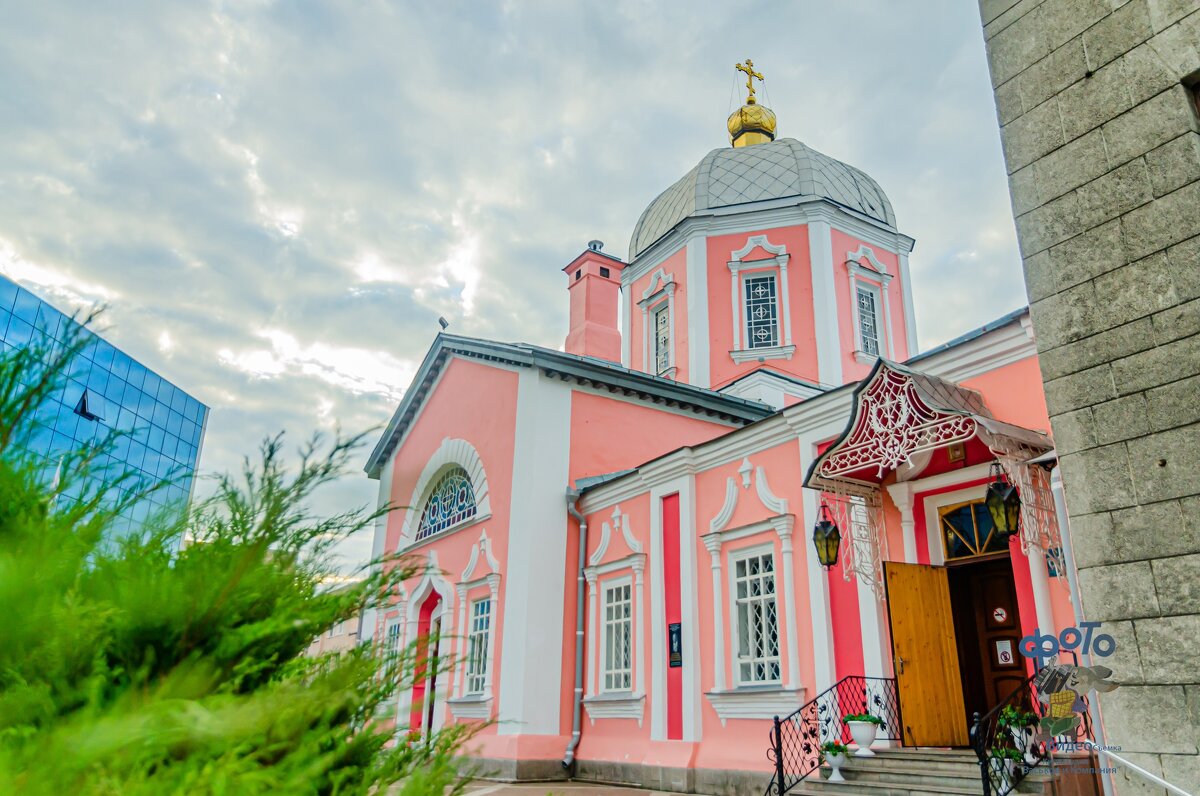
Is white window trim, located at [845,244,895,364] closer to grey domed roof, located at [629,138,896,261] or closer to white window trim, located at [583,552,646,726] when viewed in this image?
grey domed roof, located at [629,138,896,261]

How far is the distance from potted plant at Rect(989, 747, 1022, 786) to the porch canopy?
1550 millimetres

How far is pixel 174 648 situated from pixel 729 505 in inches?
336

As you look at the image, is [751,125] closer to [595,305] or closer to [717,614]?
[595,305]

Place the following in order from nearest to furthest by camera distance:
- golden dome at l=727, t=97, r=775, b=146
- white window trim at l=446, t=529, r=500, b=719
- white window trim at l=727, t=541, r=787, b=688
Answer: white window trim at l=727, t=541, r=787, b=688 < white window trim at l=446, t=529, r=500, b=719 < golden dome at l=727, t=97, r=775, b=146

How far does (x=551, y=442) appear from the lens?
1299 centimetres

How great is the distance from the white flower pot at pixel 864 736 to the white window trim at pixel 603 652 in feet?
12.3

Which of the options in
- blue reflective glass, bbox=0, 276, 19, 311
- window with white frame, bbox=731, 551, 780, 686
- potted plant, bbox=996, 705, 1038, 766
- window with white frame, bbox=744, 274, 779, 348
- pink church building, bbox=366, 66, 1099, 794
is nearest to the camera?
potted plant, bbox=996, 705, 1038, 766

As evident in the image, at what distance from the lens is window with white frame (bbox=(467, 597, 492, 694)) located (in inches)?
505

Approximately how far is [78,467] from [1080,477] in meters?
4.38

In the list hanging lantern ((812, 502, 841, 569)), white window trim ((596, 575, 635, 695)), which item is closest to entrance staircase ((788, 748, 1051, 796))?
hanging lantern ((812, 502, 841, 569))

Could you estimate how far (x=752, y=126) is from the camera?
20.0m

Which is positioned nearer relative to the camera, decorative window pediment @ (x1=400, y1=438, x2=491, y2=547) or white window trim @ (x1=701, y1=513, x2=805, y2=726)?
white window trim @ (x1=701, y1=513, x2=805, y2=726)
